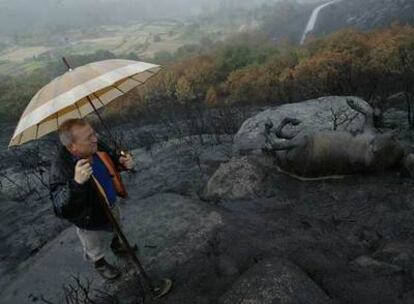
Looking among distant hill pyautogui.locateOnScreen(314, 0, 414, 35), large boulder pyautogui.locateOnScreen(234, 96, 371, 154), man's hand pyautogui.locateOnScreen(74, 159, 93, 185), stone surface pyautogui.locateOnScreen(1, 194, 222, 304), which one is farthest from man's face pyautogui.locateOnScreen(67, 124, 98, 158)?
distant hill pyautogui.locateOnScreen(314, 0, 414, 35)

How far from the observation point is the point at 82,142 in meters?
3.76

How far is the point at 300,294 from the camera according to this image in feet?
12.5

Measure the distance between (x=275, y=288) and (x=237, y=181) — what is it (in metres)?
3.12

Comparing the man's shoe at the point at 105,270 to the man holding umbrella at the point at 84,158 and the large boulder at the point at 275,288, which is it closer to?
the man holding umbrella at the point at 84,158

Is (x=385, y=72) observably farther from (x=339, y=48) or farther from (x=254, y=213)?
(x=254, y=213)

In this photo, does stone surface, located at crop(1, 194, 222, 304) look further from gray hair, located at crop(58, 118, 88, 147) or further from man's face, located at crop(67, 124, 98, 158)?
gray hair, located at crop(58, 118, 88, 147)

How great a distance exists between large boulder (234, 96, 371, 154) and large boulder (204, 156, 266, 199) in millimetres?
1611

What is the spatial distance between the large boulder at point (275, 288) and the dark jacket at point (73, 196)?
1.57 meters

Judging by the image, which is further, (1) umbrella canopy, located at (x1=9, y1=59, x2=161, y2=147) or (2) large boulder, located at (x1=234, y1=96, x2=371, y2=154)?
(2) large boulder, located at (x1=234, y1=96, x2=371, y2=154)

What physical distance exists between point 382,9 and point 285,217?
3660 cm

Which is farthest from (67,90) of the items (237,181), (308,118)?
(308,118)

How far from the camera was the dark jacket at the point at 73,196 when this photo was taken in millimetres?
3533

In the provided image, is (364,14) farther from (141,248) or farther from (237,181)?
(141,248)

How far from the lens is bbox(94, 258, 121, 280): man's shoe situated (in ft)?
15.5
